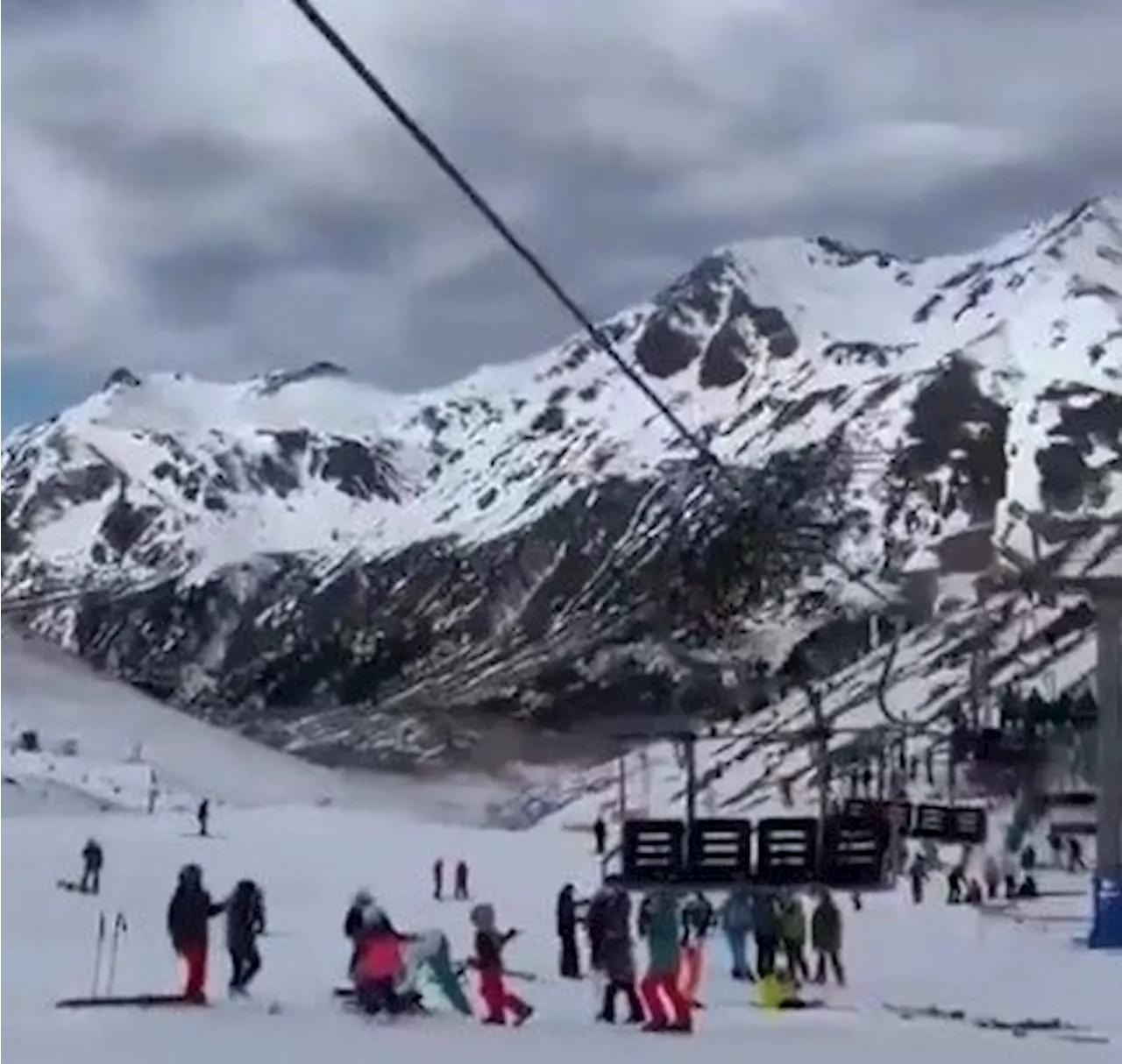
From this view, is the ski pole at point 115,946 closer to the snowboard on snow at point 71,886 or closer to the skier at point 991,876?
the snowboard on snow at point 71,886

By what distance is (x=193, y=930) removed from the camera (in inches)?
634

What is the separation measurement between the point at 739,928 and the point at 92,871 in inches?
558

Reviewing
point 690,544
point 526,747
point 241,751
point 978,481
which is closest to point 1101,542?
point 690,544

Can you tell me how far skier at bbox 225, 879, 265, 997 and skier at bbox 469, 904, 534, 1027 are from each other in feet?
5.08

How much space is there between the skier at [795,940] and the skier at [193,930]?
4.23 m

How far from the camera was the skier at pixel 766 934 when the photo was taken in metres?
18.9

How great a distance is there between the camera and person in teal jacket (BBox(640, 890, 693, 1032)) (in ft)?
48.8

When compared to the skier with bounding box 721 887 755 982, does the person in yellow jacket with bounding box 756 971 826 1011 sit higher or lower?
lower

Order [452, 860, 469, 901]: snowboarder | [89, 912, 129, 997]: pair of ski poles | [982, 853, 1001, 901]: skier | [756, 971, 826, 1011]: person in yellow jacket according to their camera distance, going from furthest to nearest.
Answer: [982, 853, 1001, 901]: skier
[452, 860, 469, 901]: snowboarder
[89, 912, 129, 997]: pair of ski poles
[756, 971, 826, 1011]: person in yellow jacket

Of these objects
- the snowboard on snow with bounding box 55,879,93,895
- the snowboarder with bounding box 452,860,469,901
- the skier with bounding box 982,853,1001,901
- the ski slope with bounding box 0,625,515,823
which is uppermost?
the ski slope with bounding box 0,625,515,823

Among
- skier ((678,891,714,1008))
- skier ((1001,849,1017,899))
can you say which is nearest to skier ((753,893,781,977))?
skier ((678,891,714,1008))

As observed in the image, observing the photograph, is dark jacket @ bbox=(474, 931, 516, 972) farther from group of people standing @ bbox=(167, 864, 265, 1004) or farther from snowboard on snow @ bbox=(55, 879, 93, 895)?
snowboard on snow @ bbox=(55, 879, 93, 895)

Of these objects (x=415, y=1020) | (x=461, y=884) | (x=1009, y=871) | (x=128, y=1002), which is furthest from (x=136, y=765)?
(x=415, y=1020)

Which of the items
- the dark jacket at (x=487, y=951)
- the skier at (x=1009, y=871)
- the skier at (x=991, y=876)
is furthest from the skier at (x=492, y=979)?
the skier at (x=1009, y=871)
